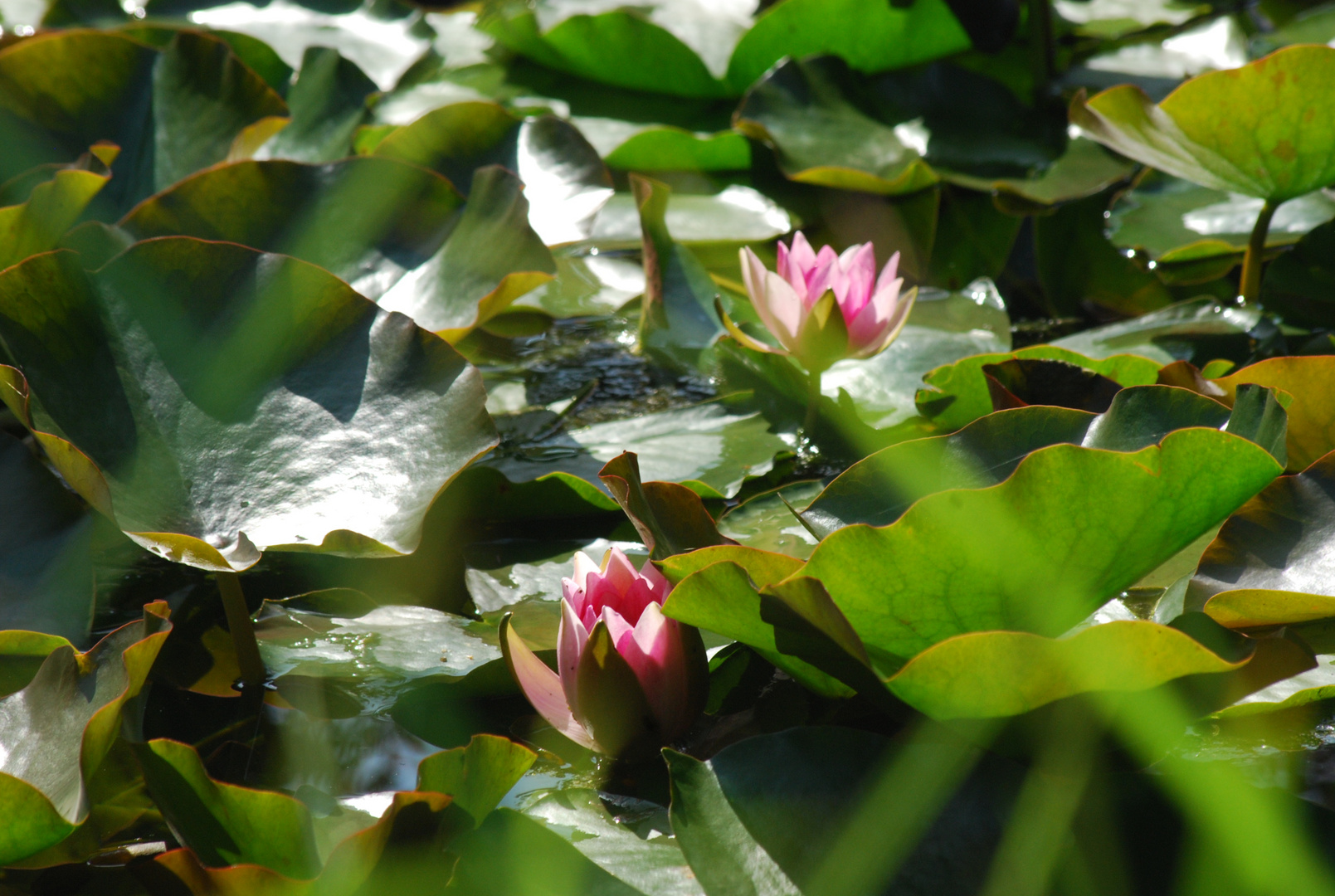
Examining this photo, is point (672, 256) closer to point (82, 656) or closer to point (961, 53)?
point (82, 656)

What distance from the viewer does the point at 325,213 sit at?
109 centimetres

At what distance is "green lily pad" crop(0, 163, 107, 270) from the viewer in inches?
36.9

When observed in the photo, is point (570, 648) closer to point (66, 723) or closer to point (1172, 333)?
point (66, 723)

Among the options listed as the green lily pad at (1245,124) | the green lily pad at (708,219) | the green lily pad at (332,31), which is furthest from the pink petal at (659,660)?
the green lily pad at (332,31)

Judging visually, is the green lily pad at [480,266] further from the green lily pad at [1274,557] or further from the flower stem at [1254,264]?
the flower stem at [1254,264]

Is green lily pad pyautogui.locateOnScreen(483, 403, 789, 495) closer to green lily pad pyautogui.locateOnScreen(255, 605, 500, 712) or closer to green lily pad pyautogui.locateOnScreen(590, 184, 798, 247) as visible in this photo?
green lily pad pyautogui.locateOnScreen(255, 605, 500, 712)

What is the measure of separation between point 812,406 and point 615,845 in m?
0.57

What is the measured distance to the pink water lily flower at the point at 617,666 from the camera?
2.01 ft

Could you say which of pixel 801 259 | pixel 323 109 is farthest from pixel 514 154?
pixel 801 259

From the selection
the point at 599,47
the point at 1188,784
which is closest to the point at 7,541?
the point at 1188,784

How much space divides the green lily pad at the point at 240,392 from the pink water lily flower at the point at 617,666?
15cm

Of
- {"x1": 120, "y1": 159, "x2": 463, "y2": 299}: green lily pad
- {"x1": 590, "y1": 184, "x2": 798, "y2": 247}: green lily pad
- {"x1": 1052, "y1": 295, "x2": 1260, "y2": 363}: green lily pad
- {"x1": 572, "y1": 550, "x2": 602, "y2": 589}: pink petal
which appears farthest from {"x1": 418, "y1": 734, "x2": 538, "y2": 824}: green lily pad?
{"x1": 590, "y1": 184, "x2": 798, "y2": 247}: green lily pad

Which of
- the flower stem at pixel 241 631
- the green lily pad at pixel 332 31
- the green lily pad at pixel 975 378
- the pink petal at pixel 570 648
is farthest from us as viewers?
the green lily pad at pixel 332 31

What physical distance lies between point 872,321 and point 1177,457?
48cm
